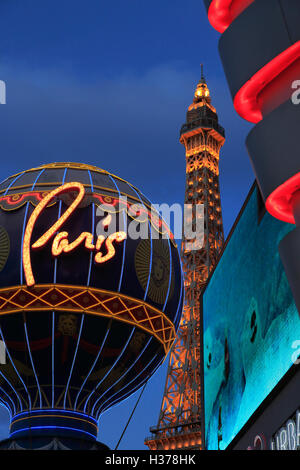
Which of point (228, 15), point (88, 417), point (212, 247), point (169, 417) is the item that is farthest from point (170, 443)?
point (228, 15)

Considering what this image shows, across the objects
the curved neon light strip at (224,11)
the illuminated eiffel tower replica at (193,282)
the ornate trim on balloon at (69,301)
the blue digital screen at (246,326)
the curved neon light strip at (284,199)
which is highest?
the illuminated eiffel tower replica at (193,282)

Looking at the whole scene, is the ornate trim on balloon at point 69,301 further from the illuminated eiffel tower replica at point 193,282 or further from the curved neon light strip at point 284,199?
the illuminated eiffel tower replica at point 193,282

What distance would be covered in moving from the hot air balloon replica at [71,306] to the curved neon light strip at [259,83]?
13.2 meters

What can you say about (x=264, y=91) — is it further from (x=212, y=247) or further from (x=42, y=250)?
(x=212, y=247)

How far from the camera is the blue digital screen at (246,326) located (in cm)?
1734

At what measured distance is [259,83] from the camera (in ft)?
40.4

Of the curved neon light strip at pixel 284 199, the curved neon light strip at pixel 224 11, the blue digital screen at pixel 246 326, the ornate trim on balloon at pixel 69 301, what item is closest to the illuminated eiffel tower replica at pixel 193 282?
the ornate trim on balloon at pixel 69 301

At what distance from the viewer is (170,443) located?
197ft

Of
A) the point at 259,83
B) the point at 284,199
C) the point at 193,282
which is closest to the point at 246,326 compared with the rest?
the point at 284,199

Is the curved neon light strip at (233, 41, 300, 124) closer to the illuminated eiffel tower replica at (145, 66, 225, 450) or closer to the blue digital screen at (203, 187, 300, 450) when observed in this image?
the blue digital screen at (203, 187, 300, 450)

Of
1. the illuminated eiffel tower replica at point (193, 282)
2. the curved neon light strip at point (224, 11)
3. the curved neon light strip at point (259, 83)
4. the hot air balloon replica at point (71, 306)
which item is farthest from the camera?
the illuminated eiffel tower replica at point (193, 282)

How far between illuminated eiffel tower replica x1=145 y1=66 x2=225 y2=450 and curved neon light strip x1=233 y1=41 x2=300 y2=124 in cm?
4209

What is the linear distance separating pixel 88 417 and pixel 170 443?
114 feet

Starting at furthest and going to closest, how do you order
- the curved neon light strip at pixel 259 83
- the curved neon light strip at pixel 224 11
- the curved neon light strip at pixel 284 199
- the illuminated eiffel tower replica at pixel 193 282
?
1. the illuminated eiffel tower replica at pixel 193 282
2. the curved neon light strip at pixel 224 11
3. the curved neon light strip at pixel 259 83
4. the curved neon light strip at pixel 284 199
